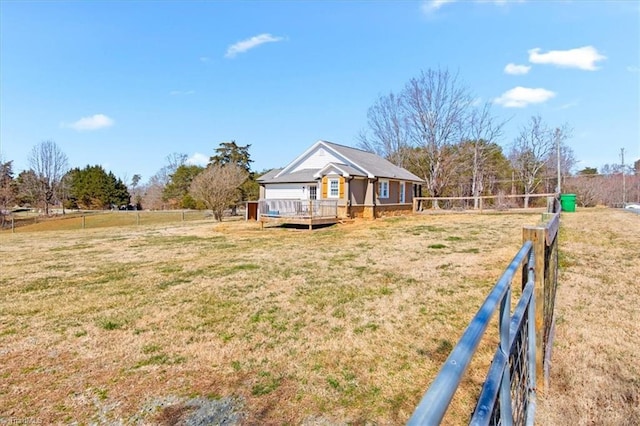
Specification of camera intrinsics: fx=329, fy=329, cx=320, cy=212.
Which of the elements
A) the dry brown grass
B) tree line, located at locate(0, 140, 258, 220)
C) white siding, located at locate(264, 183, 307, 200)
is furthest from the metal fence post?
tree line, located at locate(0, 140, 258, 220)

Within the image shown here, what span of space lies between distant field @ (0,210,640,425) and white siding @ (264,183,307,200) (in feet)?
39.3

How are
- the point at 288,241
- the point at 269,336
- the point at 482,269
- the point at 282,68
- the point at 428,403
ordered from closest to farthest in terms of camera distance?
the point at 428,403 < the point at 269,336 < the point at 482,269 < the point at 288,241 < the point at 282,68

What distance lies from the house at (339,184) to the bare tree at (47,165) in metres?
34.5

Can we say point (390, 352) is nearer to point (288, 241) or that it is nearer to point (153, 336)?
point (153, 336)

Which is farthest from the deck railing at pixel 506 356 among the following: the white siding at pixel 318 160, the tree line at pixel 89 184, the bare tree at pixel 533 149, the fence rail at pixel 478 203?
the bare tree at pixel 533 149

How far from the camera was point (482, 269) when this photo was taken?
21.5ft

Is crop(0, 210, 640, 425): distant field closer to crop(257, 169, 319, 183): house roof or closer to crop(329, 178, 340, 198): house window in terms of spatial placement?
crop(329, 178, 340, 198): house window

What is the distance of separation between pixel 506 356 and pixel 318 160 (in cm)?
2028

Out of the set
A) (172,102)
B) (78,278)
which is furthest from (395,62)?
(78,278)

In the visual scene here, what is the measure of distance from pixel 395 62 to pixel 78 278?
77.5 ft

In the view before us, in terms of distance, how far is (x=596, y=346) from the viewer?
134 inches

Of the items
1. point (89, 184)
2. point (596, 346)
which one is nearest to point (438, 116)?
point (596, 346)

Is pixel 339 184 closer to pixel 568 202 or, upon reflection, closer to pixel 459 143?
pixel 568 202

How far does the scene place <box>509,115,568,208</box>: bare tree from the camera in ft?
98.0
